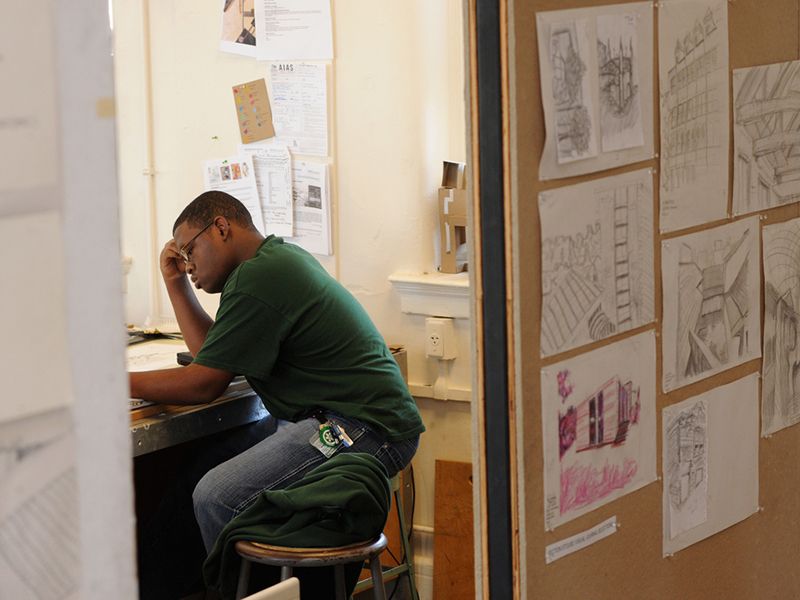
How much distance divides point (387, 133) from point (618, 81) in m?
1.71

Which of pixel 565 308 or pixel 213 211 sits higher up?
pixel 213 211

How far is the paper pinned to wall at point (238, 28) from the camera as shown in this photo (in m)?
3.79

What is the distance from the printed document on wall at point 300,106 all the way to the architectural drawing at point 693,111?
172 cm

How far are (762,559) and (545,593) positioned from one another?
825mm

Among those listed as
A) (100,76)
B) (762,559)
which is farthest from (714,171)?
(100,76)

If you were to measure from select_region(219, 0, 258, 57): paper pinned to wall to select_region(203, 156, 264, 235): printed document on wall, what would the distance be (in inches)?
14.2

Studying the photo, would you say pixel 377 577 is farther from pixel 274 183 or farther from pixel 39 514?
pixel 39 514

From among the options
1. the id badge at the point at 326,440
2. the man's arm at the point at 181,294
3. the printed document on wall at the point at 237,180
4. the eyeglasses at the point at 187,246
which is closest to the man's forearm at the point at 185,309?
the man's arm at the point at 181,294

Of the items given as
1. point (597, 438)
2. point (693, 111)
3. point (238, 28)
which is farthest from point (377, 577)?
point (238, 28)

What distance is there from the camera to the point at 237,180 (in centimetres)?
393

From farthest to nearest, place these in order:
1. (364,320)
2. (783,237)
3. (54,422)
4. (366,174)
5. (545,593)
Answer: (366,174)
(364,320)
(783,237)
(545,593)
(54,422)

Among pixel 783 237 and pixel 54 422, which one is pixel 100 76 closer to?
pixel 54 422

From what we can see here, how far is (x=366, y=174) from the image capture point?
367cm

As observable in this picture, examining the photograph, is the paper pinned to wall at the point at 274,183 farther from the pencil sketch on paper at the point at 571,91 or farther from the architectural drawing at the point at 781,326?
the pencil sketch on paper at the point at 571,91
